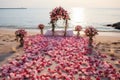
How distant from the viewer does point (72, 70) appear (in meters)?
10.9

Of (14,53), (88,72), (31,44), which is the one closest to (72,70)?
(88,72)

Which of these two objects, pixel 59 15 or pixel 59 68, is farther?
pixel 59 15

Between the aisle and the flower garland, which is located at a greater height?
the flower garland

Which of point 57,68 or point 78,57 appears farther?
point 78,57

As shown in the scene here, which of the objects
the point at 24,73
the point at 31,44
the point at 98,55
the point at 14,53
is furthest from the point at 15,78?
the point at 31,44

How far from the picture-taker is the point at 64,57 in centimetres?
1353

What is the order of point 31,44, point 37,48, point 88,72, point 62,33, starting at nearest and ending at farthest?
point 88,72
point 37,48
point 31,44
point 62,33

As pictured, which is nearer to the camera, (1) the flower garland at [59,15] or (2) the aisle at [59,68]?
(2) the aisle at [59,68]

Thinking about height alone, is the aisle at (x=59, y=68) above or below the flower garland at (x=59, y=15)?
below

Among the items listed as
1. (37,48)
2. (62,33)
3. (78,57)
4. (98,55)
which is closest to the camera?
(78,57)

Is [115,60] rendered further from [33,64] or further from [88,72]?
[33,64]

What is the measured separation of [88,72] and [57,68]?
1.61 meters

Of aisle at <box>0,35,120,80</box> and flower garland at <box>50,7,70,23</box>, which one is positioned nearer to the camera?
aisle at <box>0,35,120,80</box>

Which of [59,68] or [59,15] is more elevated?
[59,15]
